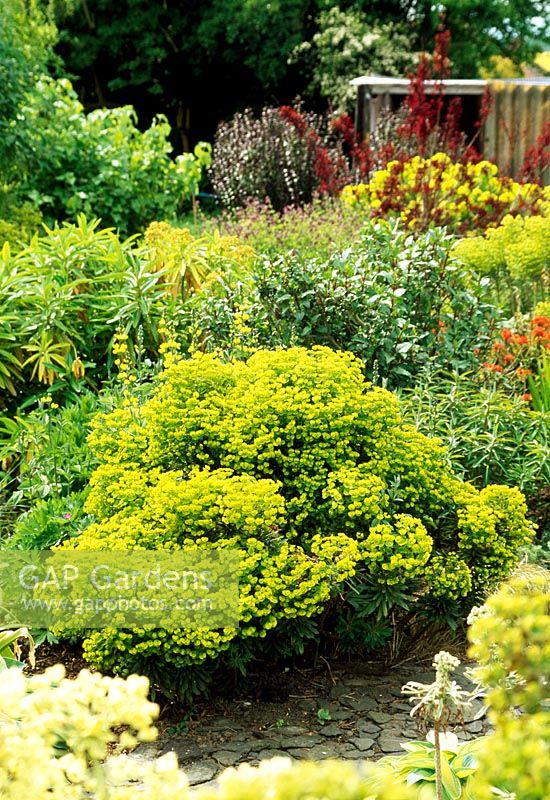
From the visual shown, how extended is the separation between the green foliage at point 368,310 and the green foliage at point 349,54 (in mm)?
13715

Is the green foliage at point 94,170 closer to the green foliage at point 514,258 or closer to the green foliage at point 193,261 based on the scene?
the green foliage at point 193,261

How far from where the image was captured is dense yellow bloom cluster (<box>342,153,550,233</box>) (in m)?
8.03

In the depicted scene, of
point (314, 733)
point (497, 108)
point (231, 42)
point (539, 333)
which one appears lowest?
point (314, 733)

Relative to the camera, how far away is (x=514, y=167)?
14.2 meters

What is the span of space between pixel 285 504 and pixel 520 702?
2.26m

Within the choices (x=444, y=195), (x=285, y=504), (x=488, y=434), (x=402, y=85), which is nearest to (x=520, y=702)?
(x=285, y=504)

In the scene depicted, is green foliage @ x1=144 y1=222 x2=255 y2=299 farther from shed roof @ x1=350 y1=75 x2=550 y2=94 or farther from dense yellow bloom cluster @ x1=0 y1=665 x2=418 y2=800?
shed roof @ x1=350 y1=75 x2=550 y2=94

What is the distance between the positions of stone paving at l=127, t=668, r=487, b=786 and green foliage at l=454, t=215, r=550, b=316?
3034 millimetres

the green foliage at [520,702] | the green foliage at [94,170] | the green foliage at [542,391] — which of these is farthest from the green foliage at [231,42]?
the green foliage at [520,702]

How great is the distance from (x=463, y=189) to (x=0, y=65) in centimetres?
396

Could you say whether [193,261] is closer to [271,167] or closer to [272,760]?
[272,760]

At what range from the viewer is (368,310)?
15.8 ft

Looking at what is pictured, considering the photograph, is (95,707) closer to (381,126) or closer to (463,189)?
(463,189)

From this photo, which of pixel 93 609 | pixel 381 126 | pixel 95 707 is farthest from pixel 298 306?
pixel 381 126
